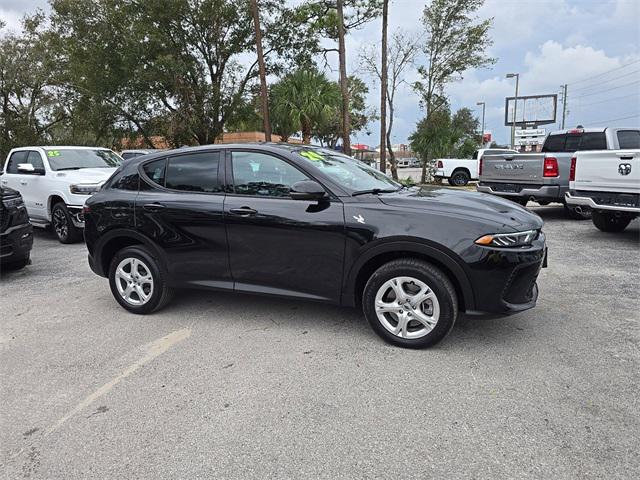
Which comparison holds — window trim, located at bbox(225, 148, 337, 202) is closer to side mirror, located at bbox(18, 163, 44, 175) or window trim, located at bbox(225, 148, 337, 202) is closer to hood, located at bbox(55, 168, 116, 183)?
hood, located at bbox(55, 168, 116, 183)

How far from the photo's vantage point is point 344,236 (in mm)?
3707

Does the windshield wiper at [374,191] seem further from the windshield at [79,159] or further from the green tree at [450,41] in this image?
the green tree at [450,41]

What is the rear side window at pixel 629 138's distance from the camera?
31.5 feet

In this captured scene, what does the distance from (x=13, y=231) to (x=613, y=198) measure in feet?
28.0

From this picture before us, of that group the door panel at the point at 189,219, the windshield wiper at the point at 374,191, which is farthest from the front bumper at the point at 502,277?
the door panel at the point at 189,219

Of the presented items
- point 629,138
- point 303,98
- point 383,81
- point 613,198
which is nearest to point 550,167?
point 629,138

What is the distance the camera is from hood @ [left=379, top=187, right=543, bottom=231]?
354cm

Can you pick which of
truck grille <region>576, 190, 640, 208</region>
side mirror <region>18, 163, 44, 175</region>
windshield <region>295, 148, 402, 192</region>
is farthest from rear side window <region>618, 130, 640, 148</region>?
side mirror <region>18, 163, 44, 175</region>

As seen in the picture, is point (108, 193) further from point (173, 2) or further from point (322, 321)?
point (173, 2)

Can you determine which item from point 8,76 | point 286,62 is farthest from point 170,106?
point 8,76

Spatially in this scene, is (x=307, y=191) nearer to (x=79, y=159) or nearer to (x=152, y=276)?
(x=152, y=276)

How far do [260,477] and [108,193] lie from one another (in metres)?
3.46

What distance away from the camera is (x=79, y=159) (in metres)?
9.30

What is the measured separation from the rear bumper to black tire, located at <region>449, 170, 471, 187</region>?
14.2 m
